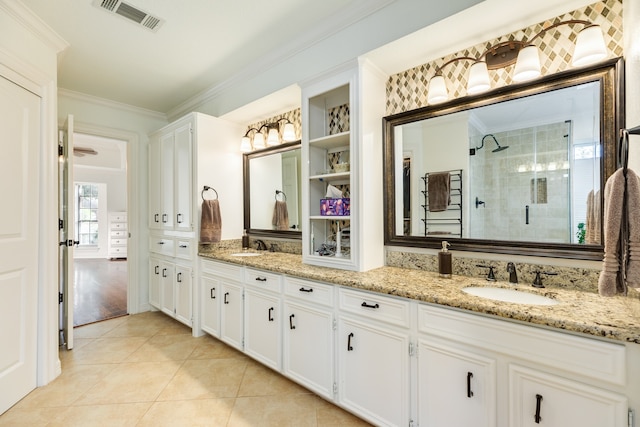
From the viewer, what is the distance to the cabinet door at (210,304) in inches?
109

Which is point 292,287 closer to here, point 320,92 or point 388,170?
point 388,170

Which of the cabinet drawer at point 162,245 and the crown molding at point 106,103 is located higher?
the crown molding at point 106,103

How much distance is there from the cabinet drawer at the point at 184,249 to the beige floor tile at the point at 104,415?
4.53 ft

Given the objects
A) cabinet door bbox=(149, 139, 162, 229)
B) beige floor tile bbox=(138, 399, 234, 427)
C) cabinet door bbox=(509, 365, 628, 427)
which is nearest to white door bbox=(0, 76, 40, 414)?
beige floor tile bbox=(138, 399, 234, 427)

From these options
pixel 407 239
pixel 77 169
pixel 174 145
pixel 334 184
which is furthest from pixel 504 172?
pixel 77 169

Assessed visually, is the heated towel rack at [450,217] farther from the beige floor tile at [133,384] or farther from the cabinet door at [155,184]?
the cabinet door at [155,184]

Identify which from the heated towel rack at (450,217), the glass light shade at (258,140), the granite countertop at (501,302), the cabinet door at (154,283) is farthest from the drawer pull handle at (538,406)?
the cabinet door at (154,283)

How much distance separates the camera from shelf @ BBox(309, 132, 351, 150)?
2199 mm

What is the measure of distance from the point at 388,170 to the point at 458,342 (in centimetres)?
123

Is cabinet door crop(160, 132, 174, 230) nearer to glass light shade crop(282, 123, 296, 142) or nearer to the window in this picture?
glass light shade crop(282, 123, 296, 142)

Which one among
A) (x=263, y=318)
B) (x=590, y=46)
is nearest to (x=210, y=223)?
(x=263, y=318)

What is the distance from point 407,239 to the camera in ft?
6.94

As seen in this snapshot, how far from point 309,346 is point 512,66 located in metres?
2.10

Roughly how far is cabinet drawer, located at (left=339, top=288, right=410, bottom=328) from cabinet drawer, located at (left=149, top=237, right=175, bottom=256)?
Result: 7.84ft
